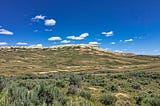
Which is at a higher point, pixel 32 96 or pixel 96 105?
pixel 32 96

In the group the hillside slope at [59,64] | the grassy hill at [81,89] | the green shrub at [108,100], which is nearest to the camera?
the grassy hill at [81,89]

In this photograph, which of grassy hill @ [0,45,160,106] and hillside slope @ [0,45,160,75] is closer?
grassy hill @ [0,45,160,106]

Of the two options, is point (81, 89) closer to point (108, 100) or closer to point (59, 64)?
point (108, 100)

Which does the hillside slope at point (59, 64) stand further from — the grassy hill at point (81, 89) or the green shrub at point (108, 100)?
the green shrub at point (108, 100)

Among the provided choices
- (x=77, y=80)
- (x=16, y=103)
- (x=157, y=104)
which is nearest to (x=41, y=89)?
(x=16, y=103)

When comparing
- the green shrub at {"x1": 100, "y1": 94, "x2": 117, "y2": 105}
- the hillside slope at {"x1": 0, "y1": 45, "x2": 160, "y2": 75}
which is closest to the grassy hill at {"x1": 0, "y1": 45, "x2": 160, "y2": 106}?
the green shrub at {"x1": 100, "y1": 94, "x2": 117, "y2": 105}

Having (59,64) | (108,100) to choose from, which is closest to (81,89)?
(108,100)

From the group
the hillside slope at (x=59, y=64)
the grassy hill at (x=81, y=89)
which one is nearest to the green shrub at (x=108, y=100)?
the grassy hill at (x=81, y=89)

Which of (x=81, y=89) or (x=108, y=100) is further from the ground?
(x=81, y=89)

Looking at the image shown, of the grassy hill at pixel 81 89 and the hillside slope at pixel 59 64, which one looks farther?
the hillside slope at pixel 59 64

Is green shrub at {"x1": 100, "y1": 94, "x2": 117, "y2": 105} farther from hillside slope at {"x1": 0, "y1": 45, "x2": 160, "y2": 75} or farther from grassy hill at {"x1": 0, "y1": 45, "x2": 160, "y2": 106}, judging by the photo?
hillside slope at {"x1": 0, "y1": 45, "x2": 160, "y2": 75}

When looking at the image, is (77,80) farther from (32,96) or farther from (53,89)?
(32,96)

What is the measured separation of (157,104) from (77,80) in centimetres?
1447

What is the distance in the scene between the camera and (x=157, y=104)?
53.6 ft
